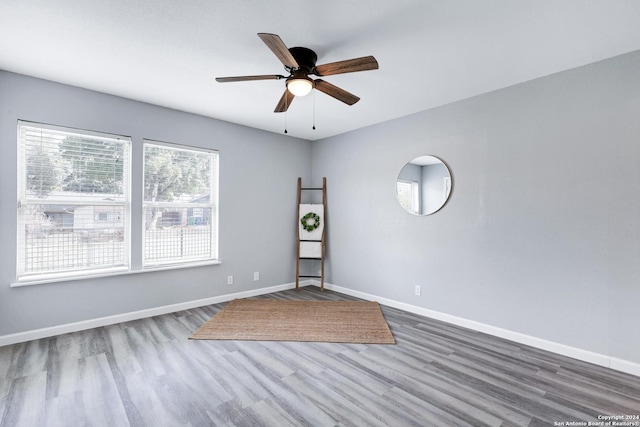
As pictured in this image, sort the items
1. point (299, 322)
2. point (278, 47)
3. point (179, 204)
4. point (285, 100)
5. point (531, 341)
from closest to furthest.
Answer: point (278, 47) < point (285, 100) < point (531, 341) < point (299, 322) < point (179, 204)

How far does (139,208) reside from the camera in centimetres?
353

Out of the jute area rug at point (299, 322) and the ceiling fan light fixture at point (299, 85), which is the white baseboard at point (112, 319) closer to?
the jute area rug at point (299, 322)

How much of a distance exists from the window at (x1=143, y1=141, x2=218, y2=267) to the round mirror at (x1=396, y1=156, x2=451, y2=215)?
2.67 meters

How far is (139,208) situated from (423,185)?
354cm

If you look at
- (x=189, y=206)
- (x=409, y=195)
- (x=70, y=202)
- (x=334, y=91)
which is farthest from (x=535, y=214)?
(x=70, y=202)

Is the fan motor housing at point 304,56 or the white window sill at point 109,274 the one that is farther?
the white window sill at point 109,274

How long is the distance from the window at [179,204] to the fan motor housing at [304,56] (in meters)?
2.28

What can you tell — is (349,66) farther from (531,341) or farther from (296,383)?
(531,341)

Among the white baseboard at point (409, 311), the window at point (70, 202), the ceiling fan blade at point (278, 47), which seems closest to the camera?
the ceiling fan blade at point (278, 47)

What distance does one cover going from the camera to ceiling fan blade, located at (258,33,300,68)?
1.72 meters

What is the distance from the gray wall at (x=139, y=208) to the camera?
281cm

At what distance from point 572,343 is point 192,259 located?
171 inches

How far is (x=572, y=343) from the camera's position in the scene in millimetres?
2662

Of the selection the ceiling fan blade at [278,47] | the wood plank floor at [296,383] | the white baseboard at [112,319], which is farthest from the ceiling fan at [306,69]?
the white baseboard at [112,319]
